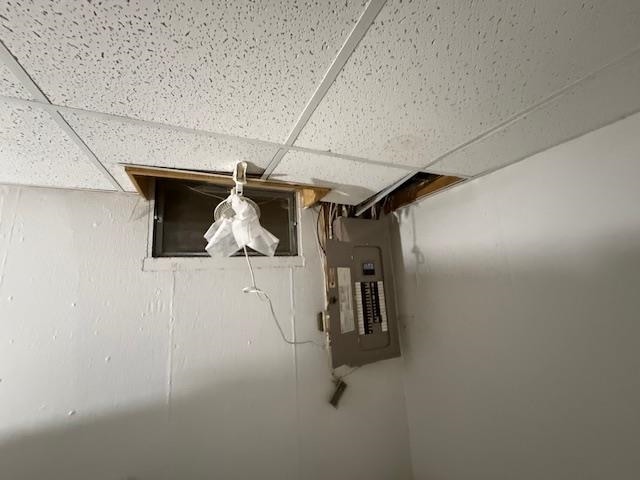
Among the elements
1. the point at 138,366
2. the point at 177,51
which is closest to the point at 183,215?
the point at 138,366

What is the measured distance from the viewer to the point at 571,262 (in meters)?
0.98

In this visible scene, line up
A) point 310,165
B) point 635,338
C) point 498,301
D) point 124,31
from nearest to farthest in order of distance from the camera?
point 124,31 → point 635,338 → point 310,165 → point 498,301

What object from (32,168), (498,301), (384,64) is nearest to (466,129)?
(384,64)

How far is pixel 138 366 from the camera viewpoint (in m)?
1.14

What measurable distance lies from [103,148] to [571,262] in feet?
5.76

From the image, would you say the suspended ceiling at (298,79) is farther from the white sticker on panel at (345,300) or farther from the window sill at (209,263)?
the white sticker on panel at (345,300)

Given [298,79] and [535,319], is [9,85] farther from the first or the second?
[535,319]

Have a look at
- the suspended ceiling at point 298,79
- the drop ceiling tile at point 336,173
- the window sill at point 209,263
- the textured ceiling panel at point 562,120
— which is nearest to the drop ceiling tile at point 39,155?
the suspended ceiling at point 298,79

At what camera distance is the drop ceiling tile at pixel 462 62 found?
485mm

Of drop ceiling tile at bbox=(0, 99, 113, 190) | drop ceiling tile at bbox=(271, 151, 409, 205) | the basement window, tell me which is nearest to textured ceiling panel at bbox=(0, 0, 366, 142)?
drop ceiling tile at bbox=(0, 99, 113, 190)

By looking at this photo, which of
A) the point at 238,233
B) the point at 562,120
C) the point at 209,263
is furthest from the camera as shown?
the point at 209,263

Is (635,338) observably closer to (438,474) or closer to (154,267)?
(438,474)

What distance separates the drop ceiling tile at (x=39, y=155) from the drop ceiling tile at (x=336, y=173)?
0.69 m

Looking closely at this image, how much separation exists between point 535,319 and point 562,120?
30.6 inches
